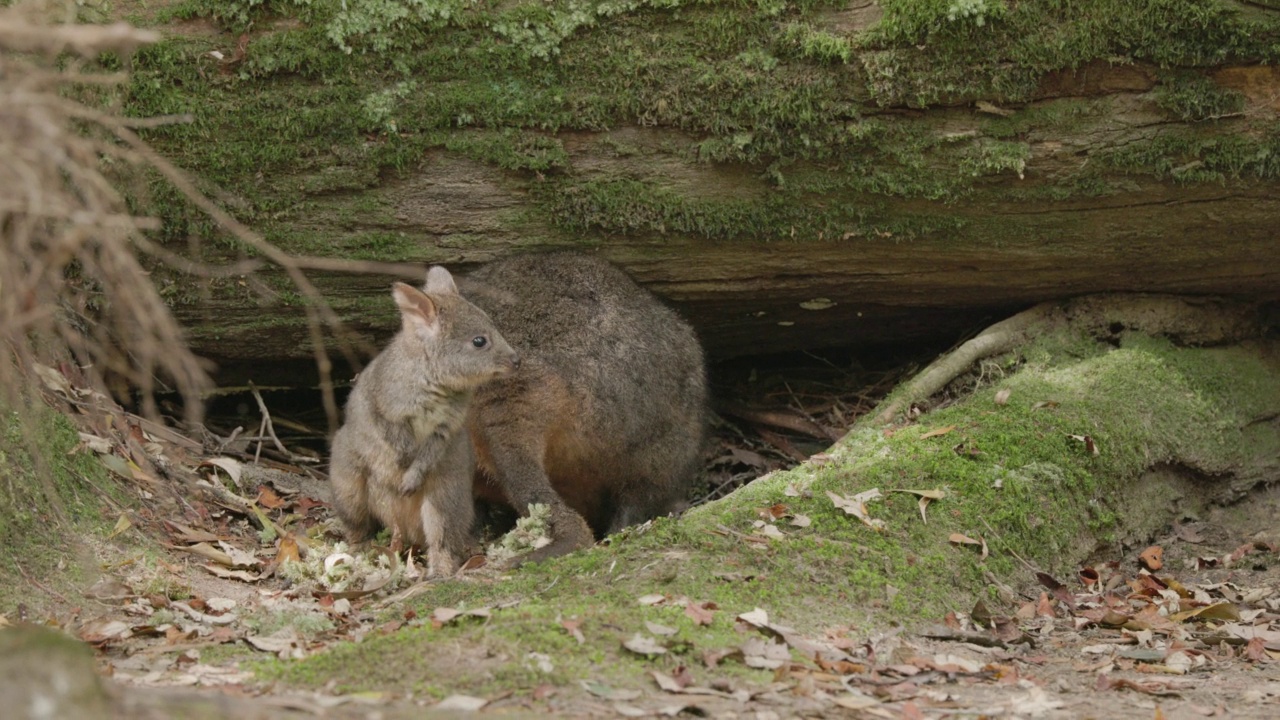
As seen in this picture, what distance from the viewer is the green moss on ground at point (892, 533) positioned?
4309 mm

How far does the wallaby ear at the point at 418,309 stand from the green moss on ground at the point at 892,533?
147 cm

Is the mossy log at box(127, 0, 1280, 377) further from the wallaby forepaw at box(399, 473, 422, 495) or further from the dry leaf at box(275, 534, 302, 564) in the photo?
the dry leaf at box(275, 534, 302, 564)

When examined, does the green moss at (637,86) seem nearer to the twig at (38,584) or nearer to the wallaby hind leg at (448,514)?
the wallaby hind leg at (448,514)

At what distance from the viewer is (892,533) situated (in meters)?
5.75

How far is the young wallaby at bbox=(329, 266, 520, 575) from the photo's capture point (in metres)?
6.23

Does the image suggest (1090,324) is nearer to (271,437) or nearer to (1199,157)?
(1199,157)

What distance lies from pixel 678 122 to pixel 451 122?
49.0 inches

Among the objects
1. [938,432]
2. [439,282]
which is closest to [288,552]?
[439,282]

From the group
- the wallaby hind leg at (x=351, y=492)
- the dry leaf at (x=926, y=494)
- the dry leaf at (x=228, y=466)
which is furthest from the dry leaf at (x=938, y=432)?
the dry leaf at (x=228, y=466)

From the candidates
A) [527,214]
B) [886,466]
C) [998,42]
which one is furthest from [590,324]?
[998,42]

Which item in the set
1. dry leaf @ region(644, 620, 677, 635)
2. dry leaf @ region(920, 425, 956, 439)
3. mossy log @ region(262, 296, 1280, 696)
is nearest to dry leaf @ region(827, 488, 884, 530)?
mossy log @ region(262, 296, 1280, 696)

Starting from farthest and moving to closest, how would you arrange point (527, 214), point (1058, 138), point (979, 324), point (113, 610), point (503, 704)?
point (979, 324) → point (527, 214) → point (1058, 138) → point (113, 610) → point (503, 704)

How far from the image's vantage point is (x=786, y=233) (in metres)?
6.99

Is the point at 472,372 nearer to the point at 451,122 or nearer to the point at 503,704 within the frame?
the point at 451,122
